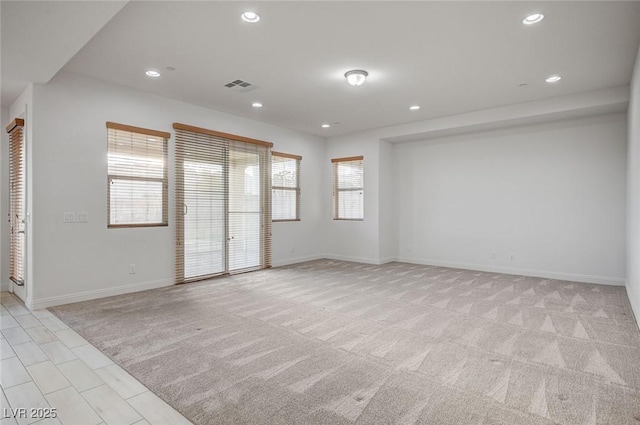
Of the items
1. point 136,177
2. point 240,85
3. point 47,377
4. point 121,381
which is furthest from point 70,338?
point 240,85

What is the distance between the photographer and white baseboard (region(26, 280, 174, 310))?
3.96 m

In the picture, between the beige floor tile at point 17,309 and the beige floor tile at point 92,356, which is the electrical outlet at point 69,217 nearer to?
the beige floor tile at point 17,309

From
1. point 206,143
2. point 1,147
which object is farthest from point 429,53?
point 1,147

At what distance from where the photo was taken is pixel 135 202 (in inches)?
186

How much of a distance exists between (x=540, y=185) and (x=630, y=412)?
4.48m

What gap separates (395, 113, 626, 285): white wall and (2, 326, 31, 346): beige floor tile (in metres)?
6.25

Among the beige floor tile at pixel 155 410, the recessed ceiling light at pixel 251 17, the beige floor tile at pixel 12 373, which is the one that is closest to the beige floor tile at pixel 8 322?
the beige floor tile at pixel 12 373

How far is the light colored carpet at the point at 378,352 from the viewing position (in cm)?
203

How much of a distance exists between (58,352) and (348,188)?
5.78 metres

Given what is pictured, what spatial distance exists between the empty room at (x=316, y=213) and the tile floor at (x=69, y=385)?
2 cm

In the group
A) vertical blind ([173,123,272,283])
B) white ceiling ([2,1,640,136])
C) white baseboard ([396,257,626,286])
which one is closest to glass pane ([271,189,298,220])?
vertical blind ([173,123,272,283])

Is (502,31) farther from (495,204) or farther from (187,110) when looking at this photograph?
(187,110)

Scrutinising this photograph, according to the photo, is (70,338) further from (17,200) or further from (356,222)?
(356,222)

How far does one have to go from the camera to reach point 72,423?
1.88 meters
